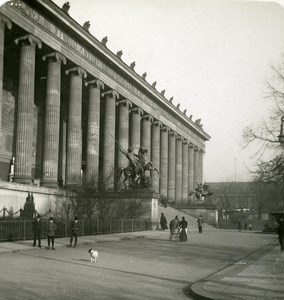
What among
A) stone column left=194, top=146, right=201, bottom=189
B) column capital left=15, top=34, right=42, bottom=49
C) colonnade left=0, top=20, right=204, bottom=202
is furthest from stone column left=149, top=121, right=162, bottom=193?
column capital left=15, top=34, right=42, bottom=49

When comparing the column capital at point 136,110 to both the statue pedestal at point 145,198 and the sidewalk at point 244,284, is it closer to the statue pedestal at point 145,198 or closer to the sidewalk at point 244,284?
the statue pedestal at point 145,198

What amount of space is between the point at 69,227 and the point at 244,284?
65.9ft

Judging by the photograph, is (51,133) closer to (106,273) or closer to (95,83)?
(95,83)

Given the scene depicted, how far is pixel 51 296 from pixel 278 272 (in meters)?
7.82

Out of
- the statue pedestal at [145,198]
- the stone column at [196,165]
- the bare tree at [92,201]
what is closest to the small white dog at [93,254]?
the bare tree at [92,201]

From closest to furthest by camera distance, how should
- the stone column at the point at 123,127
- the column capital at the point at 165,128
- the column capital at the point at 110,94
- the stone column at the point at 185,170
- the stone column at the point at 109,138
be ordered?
the stone column at the point at 109,138
the column capital at the point at 110,94
the stone column at the point at 123,127
the column capital at the point at 165,128
the stone column at the point at 185,170

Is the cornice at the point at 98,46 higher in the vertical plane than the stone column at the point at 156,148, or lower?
higher

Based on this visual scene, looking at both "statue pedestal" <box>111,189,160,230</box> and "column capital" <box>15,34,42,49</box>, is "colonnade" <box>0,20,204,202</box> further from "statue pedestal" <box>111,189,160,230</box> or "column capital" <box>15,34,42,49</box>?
"statue pedestal" <box>111,189,160,230</box>

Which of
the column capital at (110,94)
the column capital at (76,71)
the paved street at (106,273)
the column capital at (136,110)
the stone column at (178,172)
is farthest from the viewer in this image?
the stone column at (178,172)

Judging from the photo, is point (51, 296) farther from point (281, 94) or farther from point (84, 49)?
point (84, 49)

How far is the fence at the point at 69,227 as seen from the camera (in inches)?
1018

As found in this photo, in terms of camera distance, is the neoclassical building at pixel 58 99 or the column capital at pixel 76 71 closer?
the neoclassical building at pixel 58 99

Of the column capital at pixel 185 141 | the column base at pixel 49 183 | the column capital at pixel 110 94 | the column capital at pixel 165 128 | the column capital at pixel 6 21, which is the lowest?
the column base at pixel 49 183

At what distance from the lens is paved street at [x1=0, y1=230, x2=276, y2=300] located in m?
11.5
